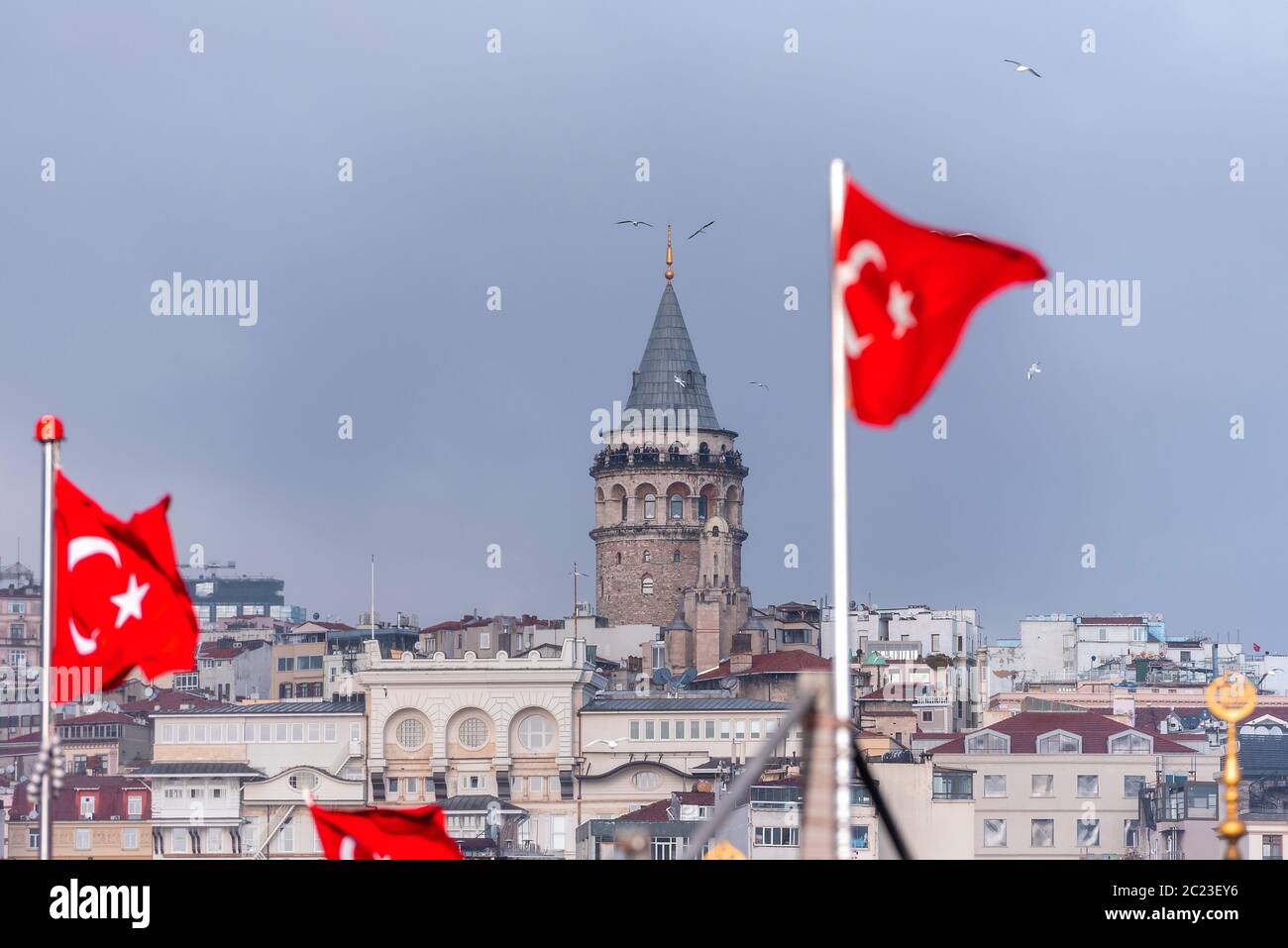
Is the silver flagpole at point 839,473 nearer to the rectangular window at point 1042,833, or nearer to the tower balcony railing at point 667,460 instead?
the rectangular window at point 1042,833

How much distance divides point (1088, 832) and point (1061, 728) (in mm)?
6392

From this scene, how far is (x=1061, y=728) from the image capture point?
92438 mm

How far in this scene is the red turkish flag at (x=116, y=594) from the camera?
1446cm

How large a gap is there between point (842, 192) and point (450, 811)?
298ft

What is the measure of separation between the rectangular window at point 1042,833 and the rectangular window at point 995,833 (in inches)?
36.8

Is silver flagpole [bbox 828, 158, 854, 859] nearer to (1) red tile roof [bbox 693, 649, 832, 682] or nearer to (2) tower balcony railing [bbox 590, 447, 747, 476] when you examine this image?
(1) red tile roof [bbox 693, 649, 832, 682]

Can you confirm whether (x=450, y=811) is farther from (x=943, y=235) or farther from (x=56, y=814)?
(x=943, y=235)

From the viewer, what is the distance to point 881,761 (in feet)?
296

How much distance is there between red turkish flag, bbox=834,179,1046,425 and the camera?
1071 centimetres

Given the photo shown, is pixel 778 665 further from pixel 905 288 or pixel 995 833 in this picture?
pixel 905 288

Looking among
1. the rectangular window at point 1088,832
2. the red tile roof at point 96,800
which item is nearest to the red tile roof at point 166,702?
the red tile roof at point 96,800
